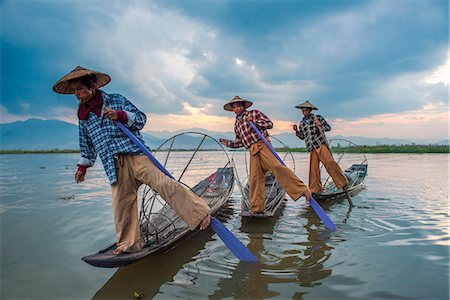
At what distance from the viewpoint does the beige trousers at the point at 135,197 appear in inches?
111

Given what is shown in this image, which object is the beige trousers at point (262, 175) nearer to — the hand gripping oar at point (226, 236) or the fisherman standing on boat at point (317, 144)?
the hand gripping oar at point (226, 236)

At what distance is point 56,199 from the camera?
21.2 feet

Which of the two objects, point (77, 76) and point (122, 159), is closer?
point (77, 76)

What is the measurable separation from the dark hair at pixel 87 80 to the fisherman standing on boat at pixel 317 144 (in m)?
3.86

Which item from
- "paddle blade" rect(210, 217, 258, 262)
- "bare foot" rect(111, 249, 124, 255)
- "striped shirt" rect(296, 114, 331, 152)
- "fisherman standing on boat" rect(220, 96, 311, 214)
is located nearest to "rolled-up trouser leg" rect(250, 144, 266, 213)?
"fisherman standing on boat" rect(220, 96, 311, 214)

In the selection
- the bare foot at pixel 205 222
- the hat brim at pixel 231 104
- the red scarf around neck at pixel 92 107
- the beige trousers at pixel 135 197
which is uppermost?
the hat brim at pixel 231 104

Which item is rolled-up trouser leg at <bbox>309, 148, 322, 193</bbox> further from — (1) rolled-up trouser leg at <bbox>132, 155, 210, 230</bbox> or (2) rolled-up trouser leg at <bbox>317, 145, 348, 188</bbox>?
(1) rolled-up trouser leg at <bbox>132, 155, 210, 230</bbox>

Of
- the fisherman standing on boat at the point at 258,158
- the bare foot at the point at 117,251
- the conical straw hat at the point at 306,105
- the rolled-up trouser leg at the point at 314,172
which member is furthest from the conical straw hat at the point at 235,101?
the bare foot at the point at 117,251

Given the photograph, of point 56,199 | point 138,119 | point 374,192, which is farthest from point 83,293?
point 374,192

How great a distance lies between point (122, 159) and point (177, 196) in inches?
24.2

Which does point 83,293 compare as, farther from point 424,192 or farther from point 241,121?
point 424,192

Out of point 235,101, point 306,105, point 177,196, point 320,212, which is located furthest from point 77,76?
point 306,105

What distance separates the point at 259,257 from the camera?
3.33 m

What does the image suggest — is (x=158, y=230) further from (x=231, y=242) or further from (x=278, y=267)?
(x=278, y=267)
